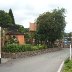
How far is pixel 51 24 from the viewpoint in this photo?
2645 inches

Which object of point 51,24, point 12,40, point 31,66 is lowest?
point 31,66

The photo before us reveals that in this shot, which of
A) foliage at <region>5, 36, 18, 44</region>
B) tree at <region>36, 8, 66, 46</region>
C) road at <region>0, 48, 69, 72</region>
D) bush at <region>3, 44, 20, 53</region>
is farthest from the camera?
tree at <region>36, 8, 66, 46</region>

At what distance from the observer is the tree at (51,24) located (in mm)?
67312

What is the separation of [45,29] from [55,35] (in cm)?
258

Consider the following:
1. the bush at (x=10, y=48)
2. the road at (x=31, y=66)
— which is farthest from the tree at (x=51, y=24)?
the road at (x=31, y=66)

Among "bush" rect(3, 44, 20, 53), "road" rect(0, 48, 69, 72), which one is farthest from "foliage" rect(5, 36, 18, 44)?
"road" rect(0, 48, 69, 72)

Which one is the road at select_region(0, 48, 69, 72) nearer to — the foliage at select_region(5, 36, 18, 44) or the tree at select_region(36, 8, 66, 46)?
the foliage at select_region(5, 36, 18, 44)

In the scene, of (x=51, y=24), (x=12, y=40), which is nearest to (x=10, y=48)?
(x=12, y=40)

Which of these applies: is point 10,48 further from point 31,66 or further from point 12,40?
point 31,66

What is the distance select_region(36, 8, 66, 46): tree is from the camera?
67.3 meters

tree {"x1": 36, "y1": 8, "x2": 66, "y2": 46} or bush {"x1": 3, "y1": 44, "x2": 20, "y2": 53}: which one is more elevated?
tree {"x1": 36, "y1": 8, "x2": 66, "y2": 46}

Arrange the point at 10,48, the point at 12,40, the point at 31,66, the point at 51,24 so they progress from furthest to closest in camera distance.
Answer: the point at 51,24 → the point at 12,40 → the point at 10,48 → the point at 31,66

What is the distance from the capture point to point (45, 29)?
224 feet

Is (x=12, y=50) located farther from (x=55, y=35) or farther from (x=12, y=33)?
(x=55, y=35)
